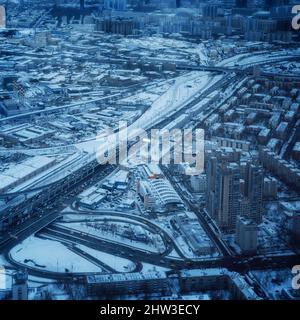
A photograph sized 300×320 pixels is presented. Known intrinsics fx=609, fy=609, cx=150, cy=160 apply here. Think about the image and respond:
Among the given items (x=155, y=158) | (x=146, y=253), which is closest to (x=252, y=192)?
(x=146, y=253)

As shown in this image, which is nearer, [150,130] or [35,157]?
[35,157]

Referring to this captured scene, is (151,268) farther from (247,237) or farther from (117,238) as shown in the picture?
(247,237)

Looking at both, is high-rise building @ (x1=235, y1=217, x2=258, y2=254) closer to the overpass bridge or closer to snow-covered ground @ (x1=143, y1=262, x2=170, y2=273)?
snow-covered ground @ (x1=143, y1=262, x2=170, y2=273)

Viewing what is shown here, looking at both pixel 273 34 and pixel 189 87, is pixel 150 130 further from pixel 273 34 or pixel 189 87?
pixel 189 87

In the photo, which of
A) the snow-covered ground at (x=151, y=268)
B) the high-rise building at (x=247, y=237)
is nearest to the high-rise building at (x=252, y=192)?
the high-rise building at (x=247, y=237)

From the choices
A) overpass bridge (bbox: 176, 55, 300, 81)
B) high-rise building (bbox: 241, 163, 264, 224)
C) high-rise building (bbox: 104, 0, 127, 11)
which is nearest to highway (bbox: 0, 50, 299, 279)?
high-rise building (bbox: 241, 163, 264, 224)

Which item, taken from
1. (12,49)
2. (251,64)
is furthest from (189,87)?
(12,49)

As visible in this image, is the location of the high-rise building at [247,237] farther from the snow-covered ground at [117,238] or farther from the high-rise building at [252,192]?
the snow-covered ground at [117,238]
